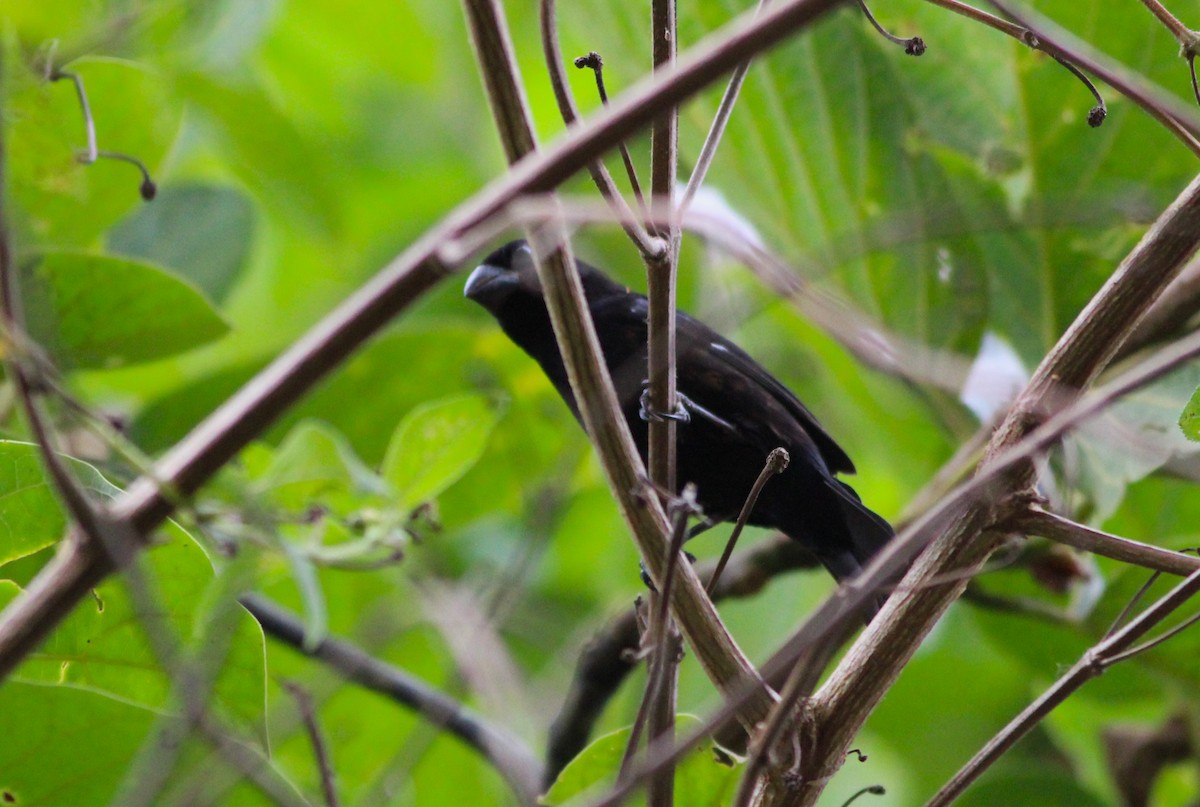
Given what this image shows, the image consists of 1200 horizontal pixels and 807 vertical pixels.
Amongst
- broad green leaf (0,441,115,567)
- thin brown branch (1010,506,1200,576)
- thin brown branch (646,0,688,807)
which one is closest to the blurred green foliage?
broad green leaf (0,441,115,567)

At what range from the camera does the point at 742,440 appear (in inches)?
105

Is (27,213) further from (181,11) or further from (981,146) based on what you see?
(981,146)

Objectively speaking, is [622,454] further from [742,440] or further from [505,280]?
[505,280]

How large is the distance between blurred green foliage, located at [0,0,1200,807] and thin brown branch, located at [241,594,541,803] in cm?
8

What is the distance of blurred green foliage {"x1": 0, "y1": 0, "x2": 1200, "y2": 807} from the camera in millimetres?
2096

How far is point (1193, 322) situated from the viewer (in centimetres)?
280

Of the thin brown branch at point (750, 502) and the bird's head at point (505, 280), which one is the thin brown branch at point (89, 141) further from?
the thin brown branch at point (750, 502)

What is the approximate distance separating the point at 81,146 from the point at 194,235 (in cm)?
71

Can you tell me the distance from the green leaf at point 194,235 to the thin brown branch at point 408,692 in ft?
3.09

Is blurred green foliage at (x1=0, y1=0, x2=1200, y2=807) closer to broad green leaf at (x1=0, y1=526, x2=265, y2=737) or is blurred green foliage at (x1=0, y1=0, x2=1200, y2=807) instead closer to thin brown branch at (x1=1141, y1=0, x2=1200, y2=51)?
broad green leaf at (x1=0, y1=526, x2=265, y2=737)

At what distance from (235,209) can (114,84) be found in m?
0.77

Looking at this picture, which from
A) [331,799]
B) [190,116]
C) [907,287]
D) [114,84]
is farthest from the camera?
[190,116]

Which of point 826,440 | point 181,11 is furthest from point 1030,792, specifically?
point 181,11

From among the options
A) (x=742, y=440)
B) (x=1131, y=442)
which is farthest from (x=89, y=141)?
(x=1131, y=442)
